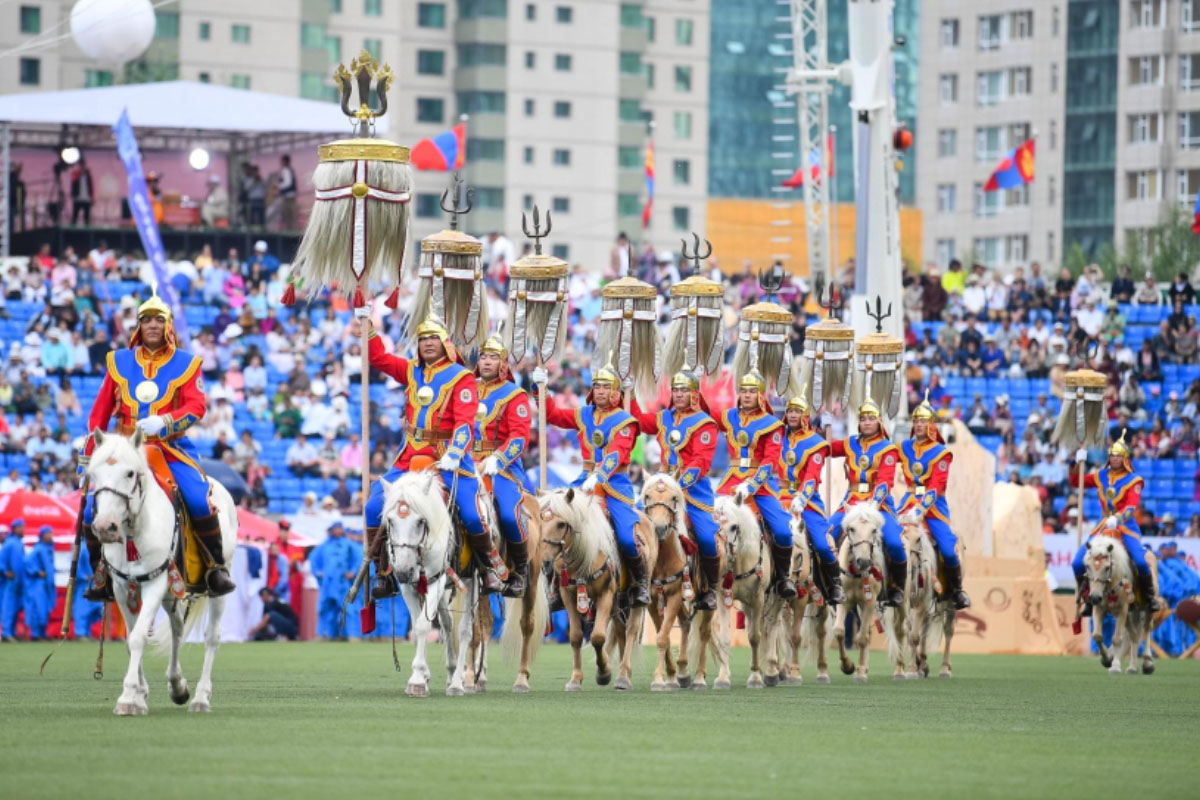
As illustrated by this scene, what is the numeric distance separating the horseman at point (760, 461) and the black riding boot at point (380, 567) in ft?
15.4

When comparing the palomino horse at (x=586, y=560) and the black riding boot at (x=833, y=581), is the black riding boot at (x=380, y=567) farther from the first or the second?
the black riding boot at (x=833, y=581)

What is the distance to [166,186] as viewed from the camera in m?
48.6

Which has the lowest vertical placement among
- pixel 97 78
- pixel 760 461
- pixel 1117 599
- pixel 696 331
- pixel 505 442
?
pixel 1117 599

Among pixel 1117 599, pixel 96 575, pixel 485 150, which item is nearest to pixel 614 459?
pixel 96 575

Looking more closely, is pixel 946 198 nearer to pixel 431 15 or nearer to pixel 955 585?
pixel 431 15

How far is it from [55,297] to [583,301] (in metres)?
10.8

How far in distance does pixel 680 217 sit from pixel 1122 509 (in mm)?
75344

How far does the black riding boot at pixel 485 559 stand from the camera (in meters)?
16.9

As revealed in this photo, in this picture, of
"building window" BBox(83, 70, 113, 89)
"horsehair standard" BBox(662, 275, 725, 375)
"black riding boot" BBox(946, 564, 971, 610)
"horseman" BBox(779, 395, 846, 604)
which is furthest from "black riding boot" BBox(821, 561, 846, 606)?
"building window" BBox(83, 70, 113, 89)

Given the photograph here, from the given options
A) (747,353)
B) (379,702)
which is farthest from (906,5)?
(379,702)

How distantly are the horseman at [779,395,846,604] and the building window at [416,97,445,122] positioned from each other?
75.7m

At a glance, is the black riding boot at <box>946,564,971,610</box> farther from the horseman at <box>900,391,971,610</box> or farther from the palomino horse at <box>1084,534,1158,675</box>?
the palomino horse at <box>1084,534,1158,675</box>

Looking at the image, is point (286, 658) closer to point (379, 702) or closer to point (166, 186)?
point (379, 702)

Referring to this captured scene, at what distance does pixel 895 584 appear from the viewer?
22.3m
